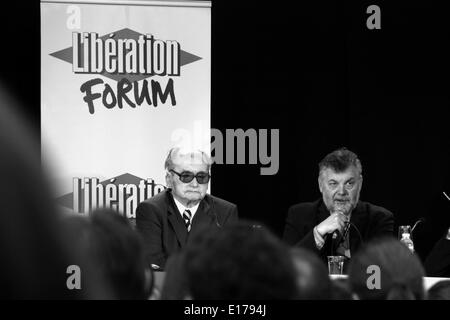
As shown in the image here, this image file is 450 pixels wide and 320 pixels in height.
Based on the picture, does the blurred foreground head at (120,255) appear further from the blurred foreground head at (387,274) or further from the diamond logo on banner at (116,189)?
the diamond logo on banner at (116,189)

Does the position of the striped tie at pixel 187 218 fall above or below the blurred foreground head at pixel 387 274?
below

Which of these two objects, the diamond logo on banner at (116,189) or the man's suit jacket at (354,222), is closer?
the man's suit jacket at (354,222)

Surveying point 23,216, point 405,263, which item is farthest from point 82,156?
point 23,216

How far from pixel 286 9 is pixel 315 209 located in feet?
6.03

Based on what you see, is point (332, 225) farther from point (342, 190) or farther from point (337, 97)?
point (337, 97)

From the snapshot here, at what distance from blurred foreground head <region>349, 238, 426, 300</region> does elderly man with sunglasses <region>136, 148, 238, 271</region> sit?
2661 millimetres

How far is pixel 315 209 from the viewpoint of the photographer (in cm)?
454

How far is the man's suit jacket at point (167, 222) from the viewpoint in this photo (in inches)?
155

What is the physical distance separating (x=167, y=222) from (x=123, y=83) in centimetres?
161

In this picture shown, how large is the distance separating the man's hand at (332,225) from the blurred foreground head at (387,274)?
8.71 ft

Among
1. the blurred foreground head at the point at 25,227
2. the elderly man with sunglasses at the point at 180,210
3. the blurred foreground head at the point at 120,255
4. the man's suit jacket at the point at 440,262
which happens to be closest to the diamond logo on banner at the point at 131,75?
the elderly man with sunglasses at the point at 180,210

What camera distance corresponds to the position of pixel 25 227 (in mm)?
359

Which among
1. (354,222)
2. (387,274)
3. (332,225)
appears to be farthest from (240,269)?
(354,222)
